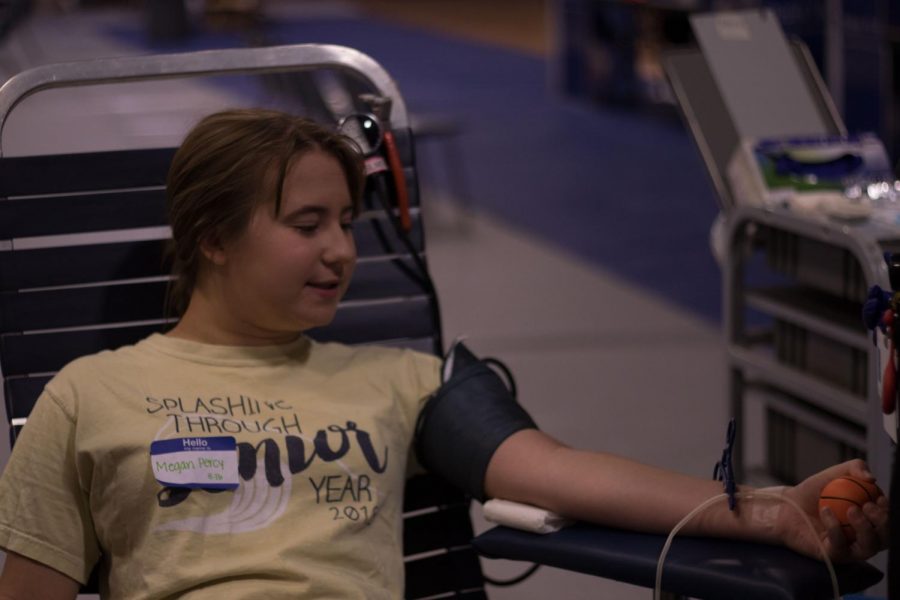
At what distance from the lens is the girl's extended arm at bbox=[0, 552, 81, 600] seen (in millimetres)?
1496

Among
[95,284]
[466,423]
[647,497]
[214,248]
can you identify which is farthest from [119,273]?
[647,497]

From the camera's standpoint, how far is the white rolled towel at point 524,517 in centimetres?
150

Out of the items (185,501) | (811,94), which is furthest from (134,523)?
(811,94)

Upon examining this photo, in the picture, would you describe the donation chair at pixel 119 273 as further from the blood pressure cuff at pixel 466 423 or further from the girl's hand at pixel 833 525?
the girl's hand at pixel 833 525

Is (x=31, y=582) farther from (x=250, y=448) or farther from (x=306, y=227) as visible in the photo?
(x=306, y=227)

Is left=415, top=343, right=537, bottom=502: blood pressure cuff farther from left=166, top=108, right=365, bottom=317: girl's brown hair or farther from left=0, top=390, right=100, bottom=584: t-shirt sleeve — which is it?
left=0, top=390, right=100, bottom=584: t-shirt sleeve

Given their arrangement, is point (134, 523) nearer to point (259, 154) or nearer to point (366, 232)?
point (259, 154)

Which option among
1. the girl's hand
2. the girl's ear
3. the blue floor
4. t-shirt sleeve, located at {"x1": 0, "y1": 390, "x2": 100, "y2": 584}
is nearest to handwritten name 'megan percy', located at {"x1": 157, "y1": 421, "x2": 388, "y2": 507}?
t-shirt sleeve, located at {"x1": 0, "y1": 390, "x2": 100, "y2": 584}

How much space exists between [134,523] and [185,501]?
0.06 meters

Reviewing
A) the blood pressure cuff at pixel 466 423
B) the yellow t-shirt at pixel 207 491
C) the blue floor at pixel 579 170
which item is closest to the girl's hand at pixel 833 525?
the blood pressure cuff at pixel 466 423

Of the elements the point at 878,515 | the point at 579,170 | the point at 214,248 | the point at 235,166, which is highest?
the point at 235,166

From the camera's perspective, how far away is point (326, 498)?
62.5 inches

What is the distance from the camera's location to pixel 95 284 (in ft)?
6.23

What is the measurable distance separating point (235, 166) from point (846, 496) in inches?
29.9
